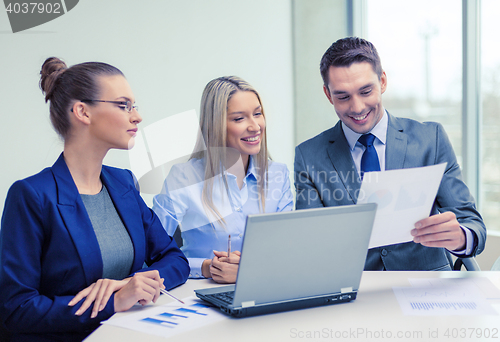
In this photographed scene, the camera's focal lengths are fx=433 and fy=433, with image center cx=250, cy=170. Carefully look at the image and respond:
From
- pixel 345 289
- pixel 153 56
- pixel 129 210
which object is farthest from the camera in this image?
pixel 153 56

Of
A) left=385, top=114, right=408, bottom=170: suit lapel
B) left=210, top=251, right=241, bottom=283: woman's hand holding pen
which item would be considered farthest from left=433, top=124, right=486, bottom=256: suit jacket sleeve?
left=210, top=251, right=241, bottom=283: woman's hand holding pen

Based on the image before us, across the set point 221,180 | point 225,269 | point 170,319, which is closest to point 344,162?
point 221,180

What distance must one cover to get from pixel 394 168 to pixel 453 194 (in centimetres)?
27

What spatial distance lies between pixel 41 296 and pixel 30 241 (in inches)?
6.6

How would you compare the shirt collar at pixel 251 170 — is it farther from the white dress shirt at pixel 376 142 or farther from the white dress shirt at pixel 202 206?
the white dress shirt at pixel 376 142

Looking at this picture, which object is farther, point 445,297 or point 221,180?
point 221,180

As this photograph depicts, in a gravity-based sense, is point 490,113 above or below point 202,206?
above

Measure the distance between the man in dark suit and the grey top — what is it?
33.8 inches

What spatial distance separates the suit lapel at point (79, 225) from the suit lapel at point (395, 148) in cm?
129

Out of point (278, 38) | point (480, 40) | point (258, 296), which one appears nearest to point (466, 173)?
point (480, 40)

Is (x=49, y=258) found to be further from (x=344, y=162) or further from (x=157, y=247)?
(x=344, y=162)

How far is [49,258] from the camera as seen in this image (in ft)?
4.42

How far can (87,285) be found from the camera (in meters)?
1.38

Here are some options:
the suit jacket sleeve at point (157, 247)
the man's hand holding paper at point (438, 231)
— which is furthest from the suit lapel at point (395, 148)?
the suit jacket sleeve at point (157, 247)
